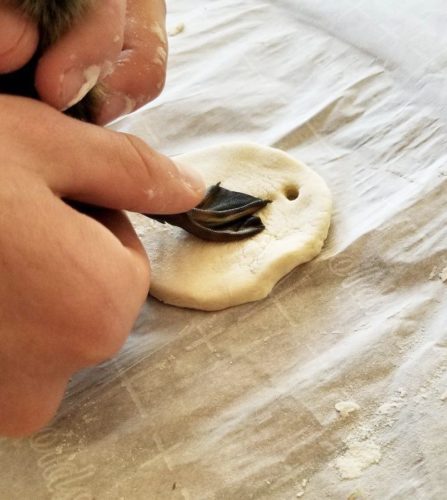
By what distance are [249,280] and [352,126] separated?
362 mm

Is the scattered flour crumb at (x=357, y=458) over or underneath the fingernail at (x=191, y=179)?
underneath

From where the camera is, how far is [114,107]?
2.53ft

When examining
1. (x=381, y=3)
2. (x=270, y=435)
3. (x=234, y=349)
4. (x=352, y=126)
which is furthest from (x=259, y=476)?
(x=381, y=3)

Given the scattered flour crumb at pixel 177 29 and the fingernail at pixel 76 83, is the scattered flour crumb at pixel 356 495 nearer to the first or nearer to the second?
the fingernail at pixel 76 83

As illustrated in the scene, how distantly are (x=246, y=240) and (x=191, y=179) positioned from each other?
0.13m

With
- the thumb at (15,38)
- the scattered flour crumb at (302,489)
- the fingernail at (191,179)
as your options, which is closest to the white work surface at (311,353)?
the scattered flour crumb at (302,489)

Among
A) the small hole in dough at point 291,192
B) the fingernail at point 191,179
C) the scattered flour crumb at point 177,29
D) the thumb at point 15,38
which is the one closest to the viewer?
the thumb at point 15,38

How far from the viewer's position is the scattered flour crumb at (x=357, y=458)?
0.70 metres

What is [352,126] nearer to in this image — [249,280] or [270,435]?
[249,280]

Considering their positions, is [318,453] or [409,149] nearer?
[318,453]

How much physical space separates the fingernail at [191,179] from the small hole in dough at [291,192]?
0.18m

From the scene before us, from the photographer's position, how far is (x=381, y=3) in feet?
4.09

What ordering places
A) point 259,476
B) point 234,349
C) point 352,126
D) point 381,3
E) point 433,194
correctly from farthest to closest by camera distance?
point 381,3
point 352,126
point 433,194
point 234,349
point 259,476

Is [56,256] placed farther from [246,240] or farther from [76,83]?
[246,240]
